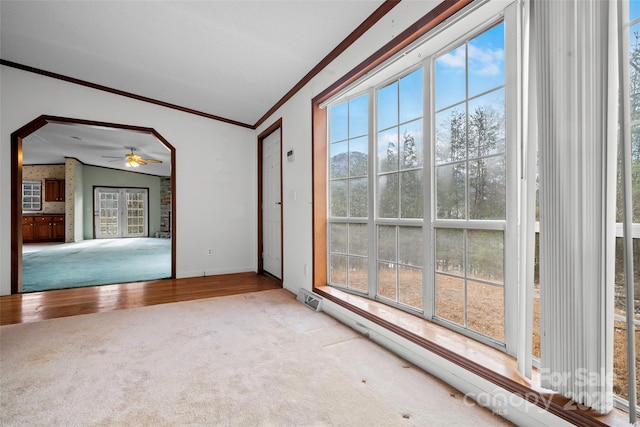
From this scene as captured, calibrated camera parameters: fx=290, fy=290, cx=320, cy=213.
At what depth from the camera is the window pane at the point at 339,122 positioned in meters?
2.88

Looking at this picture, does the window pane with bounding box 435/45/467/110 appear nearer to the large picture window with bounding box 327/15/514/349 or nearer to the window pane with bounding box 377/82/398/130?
the large picture window with bounding box 327/15/514/349

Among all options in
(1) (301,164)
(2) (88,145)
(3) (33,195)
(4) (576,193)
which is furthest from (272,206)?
(3) (33,195)

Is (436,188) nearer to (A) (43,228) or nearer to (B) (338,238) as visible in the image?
(B) (338,238)

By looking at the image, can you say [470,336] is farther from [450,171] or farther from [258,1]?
[258,1]

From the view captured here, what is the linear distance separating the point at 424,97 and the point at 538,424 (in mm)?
1925

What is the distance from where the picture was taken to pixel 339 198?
2.96 meters

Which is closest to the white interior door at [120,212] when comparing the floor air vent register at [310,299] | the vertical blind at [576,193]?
the floor air vent register at [310,299]

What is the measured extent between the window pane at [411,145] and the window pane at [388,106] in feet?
0.51

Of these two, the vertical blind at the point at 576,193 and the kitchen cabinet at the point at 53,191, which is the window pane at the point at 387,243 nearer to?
the vertical blind at the point at 576,193

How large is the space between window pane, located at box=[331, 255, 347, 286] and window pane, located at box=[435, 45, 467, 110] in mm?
1633

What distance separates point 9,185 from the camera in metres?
3.55

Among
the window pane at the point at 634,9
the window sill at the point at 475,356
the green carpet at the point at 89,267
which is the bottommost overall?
the green carpet at the point at 89,267

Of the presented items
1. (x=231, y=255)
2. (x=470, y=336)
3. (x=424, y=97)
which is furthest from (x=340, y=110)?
(x=231, y=255)

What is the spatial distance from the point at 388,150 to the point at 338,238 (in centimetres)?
103
